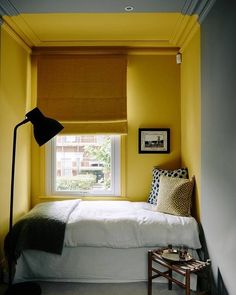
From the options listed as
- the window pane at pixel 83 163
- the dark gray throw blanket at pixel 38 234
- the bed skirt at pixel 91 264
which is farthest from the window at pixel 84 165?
the bed skirt at pixel 91 264

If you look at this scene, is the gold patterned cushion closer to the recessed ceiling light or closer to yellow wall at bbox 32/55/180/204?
yellow wall at bbox 32/55/180/204

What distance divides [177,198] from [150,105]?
A: 1.33 metres

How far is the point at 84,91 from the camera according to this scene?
375cm

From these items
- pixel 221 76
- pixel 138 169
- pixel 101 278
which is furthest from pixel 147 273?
pixel 221 76

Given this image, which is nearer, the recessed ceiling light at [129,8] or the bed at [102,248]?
the recessed ceiling light at [129,8]

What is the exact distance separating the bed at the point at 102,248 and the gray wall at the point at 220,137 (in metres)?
0.37

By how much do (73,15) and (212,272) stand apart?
2.67m

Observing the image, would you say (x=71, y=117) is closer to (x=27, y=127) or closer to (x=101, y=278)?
(x=27, y=127)

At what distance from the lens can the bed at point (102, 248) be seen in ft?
9.12

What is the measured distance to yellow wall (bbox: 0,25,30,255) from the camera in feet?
9.76

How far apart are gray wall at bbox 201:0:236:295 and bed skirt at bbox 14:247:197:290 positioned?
704mm

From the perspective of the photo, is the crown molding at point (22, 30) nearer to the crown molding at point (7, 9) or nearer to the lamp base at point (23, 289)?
the crown molding at point (7, 9)

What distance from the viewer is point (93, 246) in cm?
280

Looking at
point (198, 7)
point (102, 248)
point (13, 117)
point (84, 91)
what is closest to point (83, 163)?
point (84, 91)
